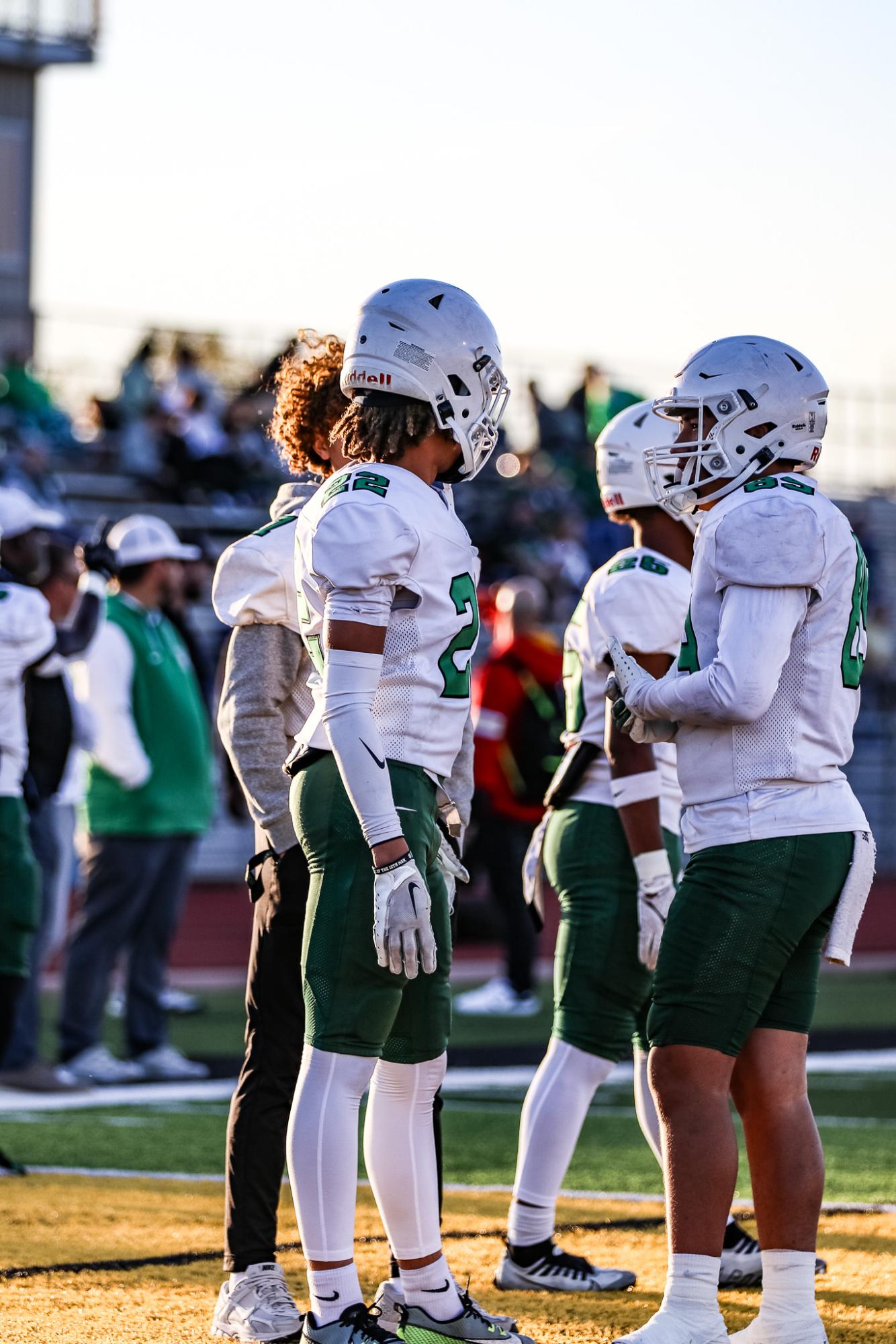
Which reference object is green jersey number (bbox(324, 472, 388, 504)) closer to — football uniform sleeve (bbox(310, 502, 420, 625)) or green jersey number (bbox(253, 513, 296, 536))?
football uniform sleeve (bbox(310, 502, 420, 625))

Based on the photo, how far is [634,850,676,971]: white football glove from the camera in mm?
4754

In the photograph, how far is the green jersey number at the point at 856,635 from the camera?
3.95 m

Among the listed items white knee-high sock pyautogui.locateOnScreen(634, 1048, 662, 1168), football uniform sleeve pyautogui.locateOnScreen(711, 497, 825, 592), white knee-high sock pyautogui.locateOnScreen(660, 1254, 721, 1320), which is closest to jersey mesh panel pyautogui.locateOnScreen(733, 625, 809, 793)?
football uniform sleeve pyautogui.locateOnScreen(711, 497, 825, 592)

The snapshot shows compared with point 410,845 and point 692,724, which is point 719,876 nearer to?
point 692,724

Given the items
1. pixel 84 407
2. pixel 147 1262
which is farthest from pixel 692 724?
pixel 84 407

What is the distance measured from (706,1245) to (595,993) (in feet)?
3.69

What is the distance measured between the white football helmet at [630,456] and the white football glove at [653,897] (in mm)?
862

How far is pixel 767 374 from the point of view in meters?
4.04

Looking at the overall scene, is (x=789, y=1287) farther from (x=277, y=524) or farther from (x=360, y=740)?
(x=277, y=524)

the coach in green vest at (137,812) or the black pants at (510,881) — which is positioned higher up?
the coach in green vest at (137,812)

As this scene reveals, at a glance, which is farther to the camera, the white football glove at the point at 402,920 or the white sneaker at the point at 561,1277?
the white sneaker at the point at 561,1277

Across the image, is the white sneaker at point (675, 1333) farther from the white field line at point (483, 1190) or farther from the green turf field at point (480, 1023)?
the green turf field at point (480, 1023)

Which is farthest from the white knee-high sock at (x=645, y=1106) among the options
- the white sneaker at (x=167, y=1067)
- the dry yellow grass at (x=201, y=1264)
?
the white sneaker at (x=167, y=1067)

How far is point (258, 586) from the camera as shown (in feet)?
14.7
